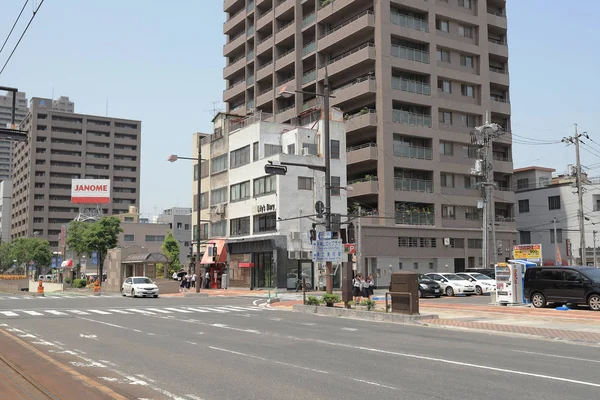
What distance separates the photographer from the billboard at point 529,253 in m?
33.6

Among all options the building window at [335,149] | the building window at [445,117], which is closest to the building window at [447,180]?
the building window at [445,117]

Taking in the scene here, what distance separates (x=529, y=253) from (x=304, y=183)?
73.1 ft

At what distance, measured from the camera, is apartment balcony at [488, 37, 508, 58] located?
64.2 m

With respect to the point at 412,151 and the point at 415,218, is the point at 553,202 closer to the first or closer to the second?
→ the point at 415,218

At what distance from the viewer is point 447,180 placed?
59.3 meters

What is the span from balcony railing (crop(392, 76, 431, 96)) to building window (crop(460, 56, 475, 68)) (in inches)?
241

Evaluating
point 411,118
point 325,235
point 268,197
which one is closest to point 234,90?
point 411,118

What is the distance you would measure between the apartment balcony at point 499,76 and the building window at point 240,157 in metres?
28.1

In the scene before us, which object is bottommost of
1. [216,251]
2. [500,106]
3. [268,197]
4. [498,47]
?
[216,251]

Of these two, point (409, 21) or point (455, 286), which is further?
point (409, 21)

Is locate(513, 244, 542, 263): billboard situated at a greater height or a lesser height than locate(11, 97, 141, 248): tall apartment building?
lesser

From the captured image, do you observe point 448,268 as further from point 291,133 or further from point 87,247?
point 87,247

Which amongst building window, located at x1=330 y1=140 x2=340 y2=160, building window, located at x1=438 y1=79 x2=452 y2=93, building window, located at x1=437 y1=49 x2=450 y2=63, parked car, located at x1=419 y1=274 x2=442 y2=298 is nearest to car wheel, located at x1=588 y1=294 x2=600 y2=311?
parked car, located at x1=419 y1=274 x2=442 y2=298

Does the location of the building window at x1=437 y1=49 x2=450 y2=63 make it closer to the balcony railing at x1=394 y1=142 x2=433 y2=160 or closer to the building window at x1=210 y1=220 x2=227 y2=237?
the balcony railing at x1=394 y1=142 x2=433 y2=160
